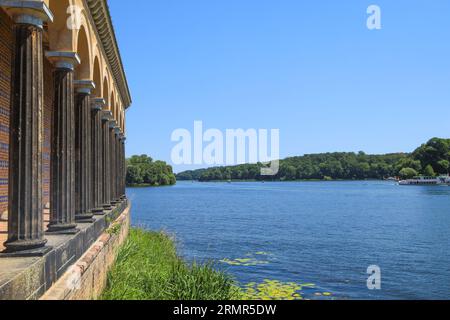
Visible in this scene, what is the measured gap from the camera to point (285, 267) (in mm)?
23453

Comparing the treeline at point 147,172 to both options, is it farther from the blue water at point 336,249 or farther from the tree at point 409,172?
the blue water at point 336,249

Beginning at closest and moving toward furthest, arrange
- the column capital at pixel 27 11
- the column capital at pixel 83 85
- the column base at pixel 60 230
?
the column capital at pixel 27 11
the column base at pixel 60 230
the column capital at pixel 83 85

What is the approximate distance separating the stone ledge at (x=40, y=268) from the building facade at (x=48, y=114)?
0.25m

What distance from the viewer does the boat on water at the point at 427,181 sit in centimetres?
14732

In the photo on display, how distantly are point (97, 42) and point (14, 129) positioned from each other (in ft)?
27.5

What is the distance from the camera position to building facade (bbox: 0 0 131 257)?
7.04m

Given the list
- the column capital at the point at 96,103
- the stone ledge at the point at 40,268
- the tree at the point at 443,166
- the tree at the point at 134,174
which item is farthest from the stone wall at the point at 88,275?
the tree at the point at 443,166

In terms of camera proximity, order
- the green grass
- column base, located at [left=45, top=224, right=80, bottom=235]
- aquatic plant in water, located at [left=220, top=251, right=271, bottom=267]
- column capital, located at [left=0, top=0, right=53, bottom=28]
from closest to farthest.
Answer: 1. column capital, located at [left=0, top=0, right=53, bottom=28]
2. column base, located at [left=45, top=224, right=80, bottom=235]
3. the green grass
4. aquatic plant in water, located at [left=220, top=251, right=271, bottom=267]

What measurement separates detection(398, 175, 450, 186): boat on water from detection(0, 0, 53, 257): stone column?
520ft

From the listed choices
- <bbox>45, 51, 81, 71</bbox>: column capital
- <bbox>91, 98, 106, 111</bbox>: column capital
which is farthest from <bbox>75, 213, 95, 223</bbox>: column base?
<bbox>91, 98, 106, 111</bbox>: column capital

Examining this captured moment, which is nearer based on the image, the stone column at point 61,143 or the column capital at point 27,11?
the column capital at point 27,11

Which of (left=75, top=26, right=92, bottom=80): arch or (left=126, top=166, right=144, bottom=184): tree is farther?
(left=126, top=166, right=144, bottom=184): tree

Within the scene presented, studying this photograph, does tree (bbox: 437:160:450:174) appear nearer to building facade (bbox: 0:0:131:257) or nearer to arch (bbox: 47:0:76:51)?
building facade (bbox: 0:0:131:257)

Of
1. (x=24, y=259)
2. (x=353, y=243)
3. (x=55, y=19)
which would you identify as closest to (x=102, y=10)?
(x=55, y=19)
